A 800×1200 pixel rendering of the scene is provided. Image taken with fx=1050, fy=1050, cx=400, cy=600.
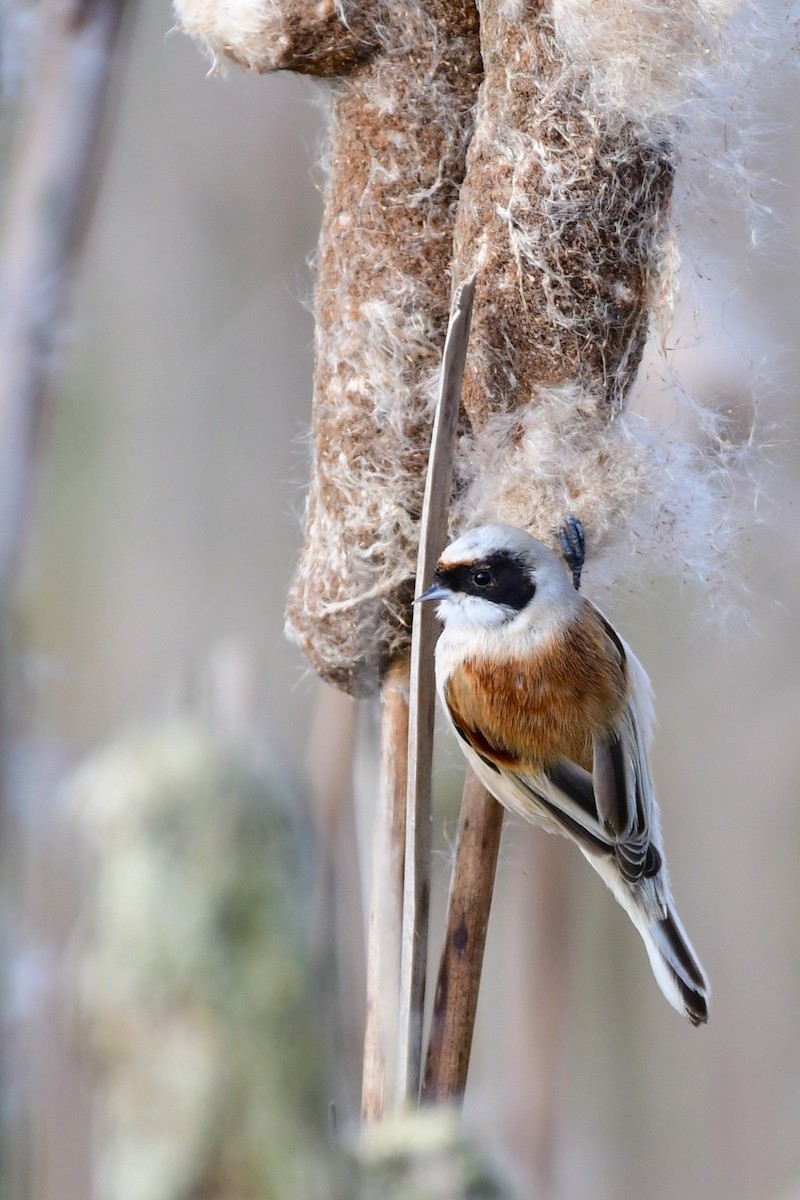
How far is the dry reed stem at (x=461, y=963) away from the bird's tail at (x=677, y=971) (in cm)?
23

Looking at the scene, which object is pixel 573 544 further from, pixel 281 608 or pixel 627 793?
pixel 281 608

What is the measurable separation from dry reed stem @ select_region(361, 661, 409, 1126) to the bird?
3.1 inches

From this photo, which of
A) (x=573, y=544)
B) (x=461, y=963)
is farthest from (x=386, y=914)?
(x=573, y=544)

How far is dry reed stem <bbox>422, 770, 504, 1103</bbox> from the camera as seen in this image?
3.09 feet

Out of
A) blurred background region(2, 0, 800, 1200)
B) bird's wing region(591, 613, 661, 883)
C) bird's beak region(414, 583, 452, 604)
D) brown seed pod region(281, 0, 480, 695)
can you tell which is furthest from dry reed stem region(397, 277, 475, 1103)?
blurred background region(2, 0, 800, 1200)

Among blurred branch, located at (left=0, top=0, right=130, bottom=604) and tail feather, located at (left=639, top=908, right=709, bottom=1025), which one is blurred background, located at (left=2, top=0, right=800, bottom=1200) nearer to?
tail feather, located at (left=639, top=908, right=709, bottom=1025)

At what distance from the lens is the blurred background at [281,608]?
5.32 feet

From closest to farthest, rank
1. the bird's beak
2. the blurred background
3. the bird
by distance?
the bird's beak → the bird → the blurred background

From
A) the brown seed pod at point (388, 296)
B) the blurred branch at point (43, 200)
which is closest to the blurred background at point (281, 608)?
the brown seed pod at point (388, 296)

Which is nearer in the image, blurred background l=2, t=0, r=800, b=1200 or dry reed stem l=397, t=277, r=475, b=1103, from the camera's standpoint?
dry reed stem l=397, t=277, r=475, b=1103

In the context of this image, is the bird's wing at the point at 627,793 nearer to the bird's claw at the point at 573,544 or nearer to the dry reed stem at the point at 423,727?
the bird's claw at the point at 573,544

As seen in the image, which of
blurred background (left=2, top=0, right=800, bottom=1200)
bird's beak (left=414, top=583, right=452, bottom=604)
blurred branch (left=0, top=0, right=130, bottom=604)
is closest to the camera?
blurred branch (left=0, top=0, right=130, bottom=604)

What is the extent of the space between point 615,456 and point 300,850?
93cm

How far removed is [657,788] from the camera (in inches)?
77.8
